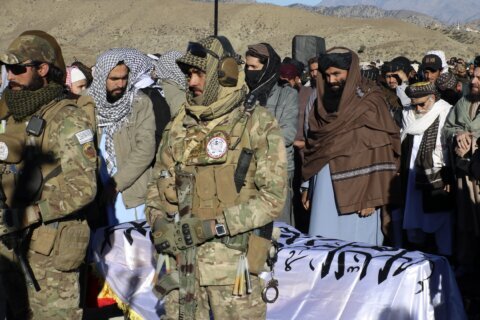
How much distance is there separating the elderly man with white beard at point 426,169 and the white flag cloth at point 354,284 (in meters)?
1.68

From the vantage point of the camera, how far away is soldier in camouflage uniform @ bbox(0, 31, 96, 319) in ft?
14.2

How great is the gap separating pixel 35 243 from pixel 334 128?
281 centimetres

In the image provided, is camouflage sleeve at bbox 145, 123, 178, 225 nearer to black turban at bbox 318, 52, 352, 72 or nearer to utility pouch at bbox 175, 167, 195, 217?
utility pouch at bbox 175, 167, 195, 217

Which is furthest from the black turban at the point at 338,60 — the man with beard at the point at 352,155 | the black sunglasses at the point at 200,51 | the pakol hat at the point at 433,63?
the pakol hat at the point at 433,63

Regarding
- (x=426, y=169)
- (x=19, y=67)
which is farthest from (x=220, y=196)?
(x=426, y=169)

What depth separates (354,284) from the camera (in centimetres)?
536

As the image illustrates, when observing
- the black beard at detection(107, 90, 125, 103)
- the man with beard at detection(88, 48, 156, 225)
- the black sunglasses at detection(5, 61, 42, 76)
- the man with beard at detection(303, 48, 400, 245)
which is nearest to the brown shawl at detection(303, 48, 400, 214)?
the man with beard at detection(303, 48, 400, 245)

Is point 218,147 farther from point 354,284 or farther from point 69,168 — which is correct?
point 354,284

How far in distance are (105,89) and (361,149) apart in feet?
6.52

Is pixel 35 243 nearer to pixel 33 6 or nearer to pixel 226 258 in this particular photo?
pixel 226 258

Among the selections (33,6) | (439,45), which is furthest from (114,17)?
(439,45)

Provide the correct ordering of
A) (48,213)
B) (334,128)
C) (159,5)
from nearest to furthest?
(48,213), (334,128), (159,5)

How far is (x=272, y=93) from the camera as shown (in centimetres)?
725

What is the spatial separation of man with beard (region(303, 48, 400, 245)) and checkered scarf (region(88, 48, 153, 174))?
1.39 meters
